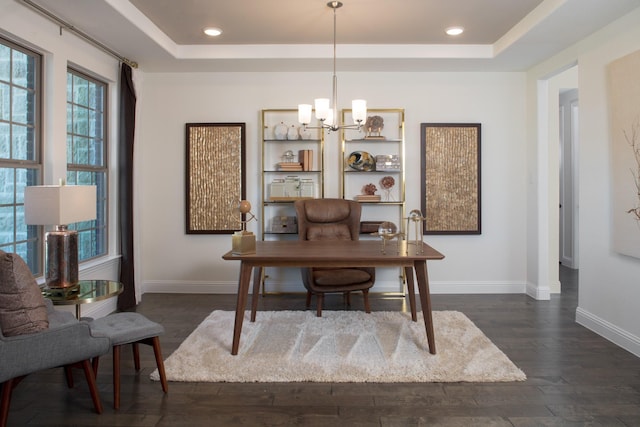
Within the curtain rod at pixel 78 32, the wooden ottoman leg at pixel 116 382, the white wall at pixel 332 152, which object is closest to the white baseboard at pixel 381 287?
the white wall at pixel 332 152

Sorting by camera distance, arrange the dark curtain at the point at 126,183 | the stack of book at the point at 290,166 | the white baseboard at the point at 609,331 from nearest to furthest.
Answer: the white baseboard at the point at 609,331 → the dark curtain at the point at 126,183 → the stack of book at the point at 290,166

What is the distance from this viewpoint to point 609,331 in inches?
147

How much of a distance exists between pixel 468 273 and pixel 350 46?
277 centimetres

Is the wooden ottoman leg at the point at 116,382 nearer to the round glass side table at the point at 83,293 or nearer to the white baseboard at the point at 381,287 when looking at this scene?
the round glass side table at the point at 83,293

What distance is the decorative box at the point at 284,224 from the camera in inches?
207

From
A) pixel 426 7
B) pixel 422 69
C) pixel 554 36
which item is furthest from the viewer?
pixel 422 69

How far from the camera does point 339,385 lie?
2.86m

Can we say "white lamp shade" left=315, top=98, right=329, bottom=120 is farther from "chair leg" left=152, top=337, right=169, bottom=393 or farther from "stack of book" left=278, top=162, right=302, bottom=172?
"chair leg" left=152, top=337, right=169, bottom=393

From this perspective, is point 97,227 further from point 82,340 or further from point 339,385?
point 339,385

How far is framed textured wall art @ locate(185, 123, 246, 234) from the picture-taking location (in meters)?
5.30

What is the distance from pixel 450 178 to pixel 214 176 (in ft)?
8.56

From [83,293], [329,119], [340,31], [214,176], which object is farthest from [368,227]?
[83,293]

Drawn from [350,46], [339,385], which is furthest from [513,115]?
[339,385]

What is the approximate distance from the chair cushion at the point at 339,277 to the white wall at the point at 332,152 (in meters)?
1.29
